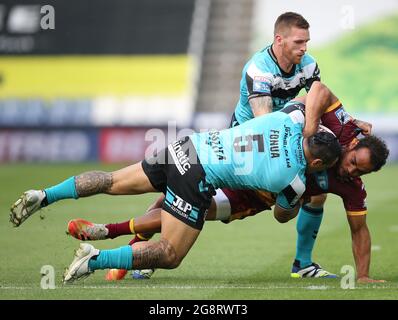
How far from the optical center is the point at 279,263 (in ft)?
35.4

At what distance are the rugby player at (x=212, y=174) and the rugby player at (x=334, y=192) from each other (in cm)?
29

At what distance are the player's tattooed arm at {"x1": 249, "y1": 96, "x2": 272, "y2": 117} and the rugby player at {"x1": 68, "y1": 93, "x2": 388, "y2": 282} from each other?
560 mm

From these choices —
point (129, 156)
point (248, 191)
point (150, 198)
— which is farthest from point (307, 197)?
point (129, 156)

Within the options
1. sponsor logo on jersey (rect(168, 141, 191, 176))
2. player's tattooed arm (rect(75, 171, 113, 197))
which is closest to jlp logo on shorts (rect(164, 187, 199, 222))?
sponsor logo on jersey (rect(168, 141, 191, 176))

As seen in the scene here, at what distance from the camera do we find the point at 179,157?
8859 millimetres

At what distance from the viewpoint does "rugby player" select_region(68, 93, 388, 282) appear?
880 cm

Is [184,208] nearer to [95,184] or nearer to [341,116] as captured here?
[95,184]

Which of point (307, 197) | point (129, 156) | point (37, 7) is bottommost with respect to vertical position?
point (129, 156)

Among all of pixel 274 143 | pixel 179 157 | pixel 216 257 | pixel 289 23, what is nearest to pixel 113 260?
pixel 179 157

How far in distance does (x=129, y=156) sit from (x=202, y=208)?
18859mm

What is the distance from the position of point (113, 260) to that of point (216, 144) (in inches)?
53.9

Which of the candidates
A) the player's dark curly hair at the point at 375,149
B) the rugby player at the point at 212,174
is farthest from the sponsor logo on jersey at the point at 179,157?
the player's dark curly hair at the point at 375,149

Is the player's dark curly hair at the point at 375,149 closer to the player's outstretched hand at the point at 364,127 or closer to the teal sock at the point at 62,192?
the player's outstretched hand at the point at 364,127

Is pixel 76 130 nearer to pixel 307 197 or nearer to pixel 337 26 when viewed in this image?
pixel 337 26
